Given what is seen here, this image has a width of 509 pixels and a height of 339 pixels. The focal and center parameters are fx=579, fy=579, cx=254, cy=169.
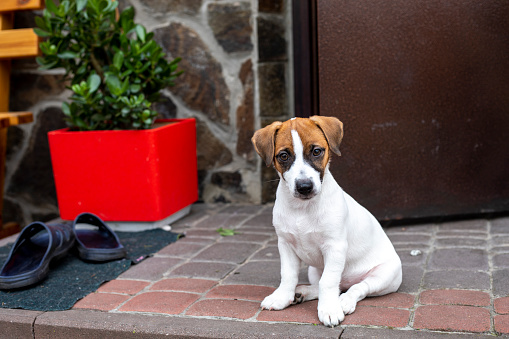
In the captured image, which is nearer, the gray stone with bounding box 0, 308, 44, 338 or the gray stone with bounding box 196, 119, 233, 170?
the gray stone with bounding box 0, 308, 44, 338

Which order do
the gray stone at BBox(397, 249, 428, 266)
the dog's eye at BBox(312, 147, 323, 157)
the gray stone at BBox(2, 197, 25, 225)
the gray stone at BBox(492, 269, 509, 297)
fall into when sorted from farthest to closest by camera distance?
the gray stone at BBox(2, 197, 25, 225), the gray stone at BBox(397, 249, 428, 266), the gray stone at BBox(492, 269, 509, 297), the dog's eye at BBox(312, 147, 323, 157)

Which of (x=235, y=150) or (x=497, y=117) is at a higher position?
(x=497, y=117)

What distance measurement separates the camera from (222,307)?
280 cm

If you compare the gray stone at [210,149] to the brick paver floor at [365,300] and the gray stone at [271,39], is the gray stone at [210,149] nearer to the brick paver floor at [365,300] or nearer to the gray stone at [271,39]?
the gray stone at [271,39]

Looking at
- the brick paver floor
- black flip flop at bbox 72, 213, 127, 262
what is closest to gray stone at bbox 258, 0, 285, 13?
the brick paver floor

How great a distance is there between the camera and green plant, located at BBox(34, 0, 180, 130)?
4.28 meters

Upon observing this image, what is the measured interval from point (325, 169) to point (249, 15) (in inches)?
101

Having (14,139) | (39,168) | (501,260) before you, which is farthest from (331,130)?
(14,139)

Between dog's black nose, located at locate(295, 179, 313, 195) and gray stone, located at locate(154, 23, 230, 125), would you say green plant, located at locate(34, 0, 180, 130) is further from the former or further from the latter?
dog's black nose, located at locate(295, 179, 313, 195)

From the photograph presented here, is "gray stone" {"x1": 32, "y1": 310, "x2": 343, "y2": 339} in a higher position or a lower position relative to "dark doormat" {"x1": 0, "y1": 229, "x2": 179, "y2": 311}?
higher

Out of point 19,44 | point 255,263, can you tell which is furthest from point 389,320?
point 19,44

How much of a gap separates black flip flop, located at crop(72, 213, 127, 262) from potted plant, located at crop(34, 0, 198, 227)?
0.39 meters

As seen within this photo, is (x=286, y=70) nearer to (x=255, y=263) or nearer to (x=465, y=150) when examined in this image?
(x=465, y=150)

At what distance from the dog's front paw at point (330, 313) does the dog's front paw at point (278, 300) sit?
0.65ft
